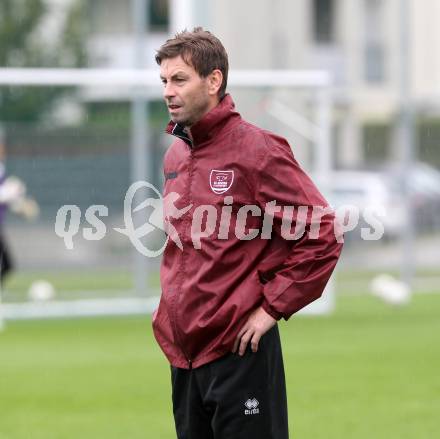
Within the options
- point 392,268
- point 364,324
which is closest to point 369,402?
point 364,324

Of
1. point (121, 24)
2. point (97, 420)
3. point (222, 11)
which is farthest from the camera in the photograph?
point (121, 24)

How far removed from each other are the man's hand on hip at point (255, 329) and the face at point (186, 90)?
665 millimetres

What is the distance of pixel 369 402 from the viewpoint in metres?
8.70

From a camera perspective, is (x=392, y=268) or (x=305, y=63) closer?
(x=392, y=268)

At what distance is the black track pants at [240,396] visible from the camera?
4203 millimetres

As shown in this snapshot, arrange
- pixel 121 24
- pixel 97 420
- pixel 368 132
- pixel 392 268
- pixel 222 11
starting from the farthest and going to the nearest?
pixel 121 24
pixel 368 132
pixel 222 11
pixel 392 268
pixel 97 420

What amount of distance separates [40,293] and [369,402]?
683 cm

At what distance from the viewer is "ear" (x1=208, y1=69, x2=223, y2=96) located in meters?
4.25

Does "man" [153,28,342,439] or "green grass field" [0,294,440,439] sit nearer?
"man" [153,28,342,439]

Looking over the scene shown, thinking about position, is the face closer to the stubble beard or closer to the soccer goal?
the stubble beard

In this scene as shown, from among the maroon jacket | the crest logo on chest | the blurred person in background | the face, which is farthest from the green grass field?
the face

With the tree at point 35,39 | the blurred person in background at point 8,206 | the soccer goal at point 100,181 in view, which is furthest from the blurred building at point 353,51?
the blurred person in background at point 8,206

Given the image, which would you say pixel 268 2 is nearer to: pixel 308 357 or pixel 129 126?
pixel 129 126

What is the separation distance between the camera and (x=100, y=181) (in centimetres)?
1602
